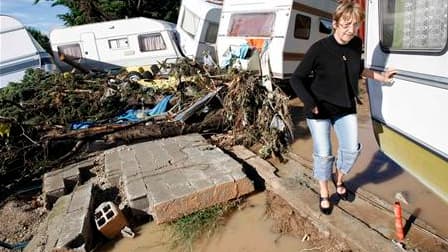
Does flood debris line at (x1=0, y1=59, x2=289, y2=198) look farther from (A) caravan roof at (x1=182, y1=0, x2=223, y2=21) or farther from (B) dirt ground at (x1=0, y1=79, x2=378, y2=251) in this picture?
(A) caravan roof at (x1=182, y1=0, x2=223, y2=21)

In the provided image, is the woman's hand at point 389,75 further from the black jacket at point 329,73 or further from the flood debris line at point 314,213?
the flood debris line at point 314,213

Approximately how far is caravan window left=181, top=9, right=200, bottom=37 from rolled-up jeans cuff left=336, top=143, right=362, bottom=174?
916 cm

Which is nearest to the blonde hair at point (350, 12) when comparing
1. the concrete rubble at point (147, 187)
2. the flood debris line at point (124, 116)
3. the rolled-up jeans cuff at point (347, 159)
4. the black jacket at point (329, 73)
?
the black jacket at point (329, 73)

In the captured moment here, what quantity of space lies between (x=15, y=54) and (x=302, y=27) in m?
8.89

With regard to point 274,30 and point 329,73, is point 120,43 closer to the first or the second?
point 274,30

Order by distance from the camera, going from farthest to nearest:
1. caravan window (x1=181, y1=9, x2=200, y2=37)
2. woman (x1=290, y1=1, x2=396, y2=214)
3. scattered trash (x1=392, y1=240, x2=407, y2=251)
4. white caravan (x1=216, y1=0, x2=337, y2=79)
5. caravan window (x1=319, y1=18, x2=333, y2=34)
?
caravan window (x1=181, y1=9, x2=200, y2=37), caravan window (x1=319, y1=18, x2=333, y2=34), white caravan (x1=216, y1=0, x2=337, y2=79), woman (x1=290, y1=1, x2=396, y2=214), scattered trash (x1=392, y1=240, x2=407, y2=251)

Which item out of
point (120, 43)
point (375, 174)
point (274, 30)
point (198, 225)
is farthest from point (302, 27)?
point (120, 43)

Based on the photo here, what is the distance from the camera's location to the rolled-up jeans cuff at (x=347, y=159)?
336 centimetres

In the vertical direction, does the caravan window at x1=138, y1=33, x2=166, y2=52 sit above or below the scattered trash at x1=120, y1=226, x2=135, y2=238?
above

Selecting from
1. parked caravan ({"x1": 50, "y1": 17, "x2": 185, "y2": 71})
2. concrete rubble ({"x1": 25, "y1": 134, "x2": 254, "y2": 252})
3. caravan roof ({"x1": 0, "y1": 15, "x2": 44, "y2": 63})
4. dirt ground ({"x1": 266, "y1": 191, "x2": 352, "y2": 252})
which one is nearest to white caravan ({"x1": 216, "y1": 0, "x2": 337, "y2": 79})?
concrete rubble ({"x1": 25, "y1": 134, "x2": 254, "y2": 252})

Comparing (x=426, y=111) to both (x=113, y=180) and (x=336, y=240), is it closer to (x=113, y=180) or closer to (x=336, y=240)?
(x=336, y=240)

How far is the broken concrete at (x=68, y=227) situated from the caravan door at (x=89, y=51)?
9465 mm

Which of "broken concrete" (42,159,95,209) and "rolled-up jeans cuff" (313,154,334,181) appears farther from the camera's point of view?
"broken concrete" (42,159,95,209)

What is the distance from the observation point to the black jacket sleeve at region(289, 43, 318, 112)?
3.05 m
